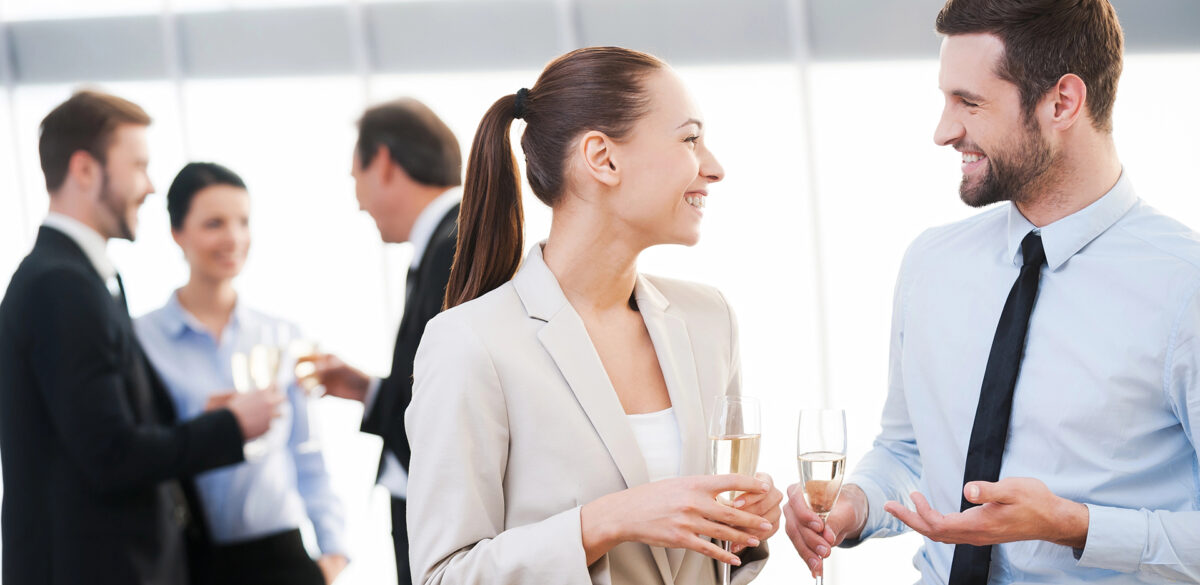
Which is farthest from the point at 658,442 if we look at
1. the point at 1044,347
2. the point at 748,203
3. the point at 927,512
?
the point at 748,203

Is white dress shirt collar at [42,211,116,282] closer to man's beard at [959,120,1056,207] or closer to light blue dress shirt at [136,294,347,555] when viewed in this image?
light blue dress shirt at [136,294,347,555]

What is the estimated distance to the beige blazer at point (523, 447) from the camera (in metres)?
1.53

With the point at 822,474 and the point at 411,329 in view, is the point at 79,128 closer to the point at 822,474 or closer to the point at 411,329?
the point at 411,329

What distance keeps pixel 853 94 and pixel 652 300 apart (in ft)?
12.1

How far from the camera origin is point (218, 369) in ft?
11.7

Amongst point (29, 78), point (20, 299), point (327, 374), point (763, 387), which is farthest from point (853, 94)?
point (29, 78)

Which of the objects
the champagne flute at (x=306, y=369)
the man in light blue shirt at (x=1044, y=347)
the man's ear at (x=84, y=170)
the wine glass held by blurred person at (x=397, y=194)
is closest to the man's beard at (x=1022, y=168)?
the man in light blue shirt at (x=1044, y=347)

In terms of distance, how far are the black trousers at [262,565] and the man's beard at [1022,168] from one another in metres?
2.54

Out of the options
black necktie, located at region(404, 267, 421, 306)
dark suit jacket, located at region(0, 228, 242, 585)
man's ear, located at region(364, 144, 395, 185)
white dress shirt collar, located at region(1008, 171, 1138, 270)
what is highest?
man's ear, located at region(364, 144, 395, 185)

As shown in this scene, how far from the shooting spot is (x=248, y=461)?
3.39 m

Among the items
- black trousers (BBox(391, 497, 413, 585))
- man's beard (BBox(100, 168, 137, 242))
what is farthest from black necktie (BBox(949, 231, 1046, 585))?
man's beard (BBox(100, 168, 137, 242))

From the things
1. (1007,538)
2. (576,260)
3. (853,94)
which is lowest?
(1007,538)

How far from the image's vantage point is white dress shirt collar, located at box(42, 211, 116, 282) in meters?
3.14

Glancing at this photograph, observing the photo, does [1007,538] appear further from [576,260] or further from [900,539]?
[900,539]
